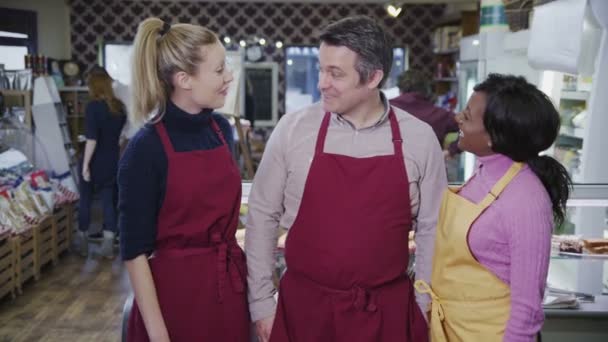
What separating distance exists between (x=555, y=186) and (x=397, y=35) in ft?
33.3

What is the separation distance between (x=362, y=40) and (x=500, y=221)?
1.91ft

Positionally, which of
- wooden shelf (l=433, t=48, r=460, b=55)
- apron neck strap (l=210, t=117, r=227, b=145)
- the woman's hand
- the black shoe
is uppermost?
wooden shelf (l=433, t=48, r=460, b=55)

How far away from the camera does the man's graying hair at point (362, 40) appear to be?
186 centimetres

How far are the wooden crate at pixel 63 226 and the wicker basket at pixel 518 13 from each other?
158 inches

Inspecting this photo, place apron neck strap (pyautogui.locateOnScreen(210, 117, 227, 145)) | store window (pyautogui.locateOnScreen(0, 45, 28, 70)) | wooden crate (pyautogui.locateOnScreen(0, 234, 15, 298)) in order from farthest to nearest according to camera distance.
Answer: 1. store window (pyautogui.locateOnScreen(0, 45, 28, 70))
2. wooden crate (pyautogui.locateOnScreen(0, 234, 15, 298))
3. apron neck strap (pyautogui.locateOnScreen(210, 117, 227, 145))

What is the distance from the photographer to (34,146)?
22.7 ft

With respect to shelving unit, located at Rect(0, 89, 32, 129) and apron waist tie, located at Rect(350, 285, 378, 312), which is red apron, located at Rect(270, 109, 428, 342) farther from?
shelving unit, located at Rect(0, 89, 32, 129)

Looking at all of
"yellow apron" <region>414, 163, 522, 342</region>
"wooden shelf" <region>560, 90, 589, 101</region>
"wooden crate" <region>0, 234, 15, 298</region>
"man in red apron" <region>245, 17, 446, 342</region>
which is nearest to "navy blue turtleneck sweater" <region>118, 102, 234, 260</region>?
"man in red apron" <region>245, 17, 446, 342</region>

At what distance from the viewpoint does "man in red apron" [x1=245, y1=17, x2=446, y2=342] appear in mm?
1895

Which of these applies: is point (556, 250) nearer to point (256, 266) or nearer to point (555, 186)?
point (555, 186)

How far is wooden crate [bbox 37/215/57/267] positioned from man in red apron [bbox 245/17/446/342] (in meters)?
4.20

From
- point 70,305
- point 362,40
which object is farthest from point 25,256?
point 362,40

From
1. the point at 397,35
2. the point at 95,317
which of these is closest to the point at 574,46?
the point at 95,317

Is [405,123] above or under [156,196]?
above
